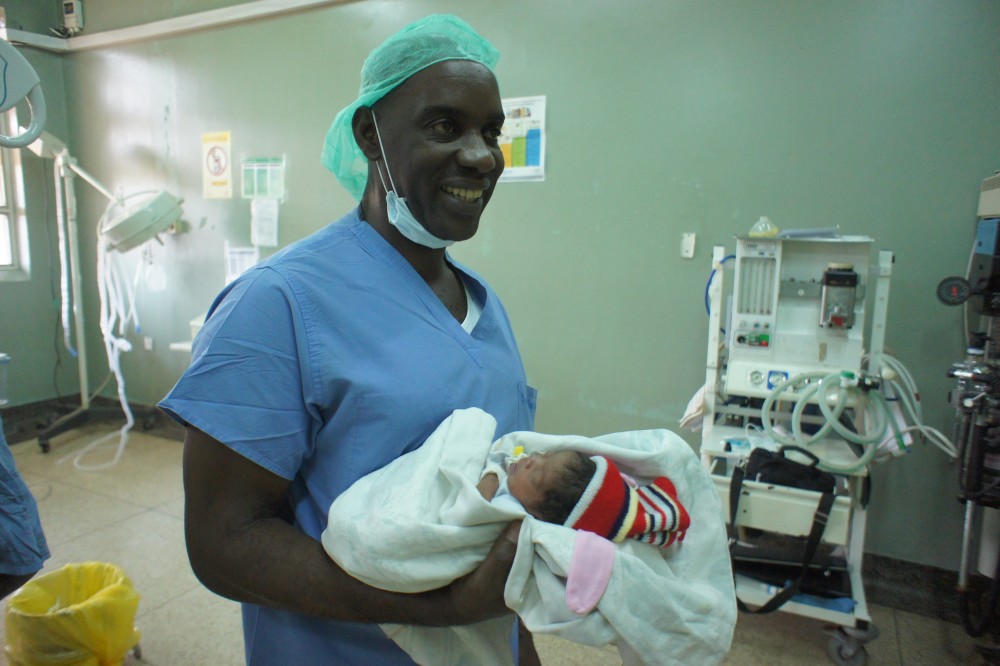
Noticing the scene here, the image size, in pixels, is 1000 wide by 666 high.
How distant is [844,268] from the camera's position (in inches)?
71.8

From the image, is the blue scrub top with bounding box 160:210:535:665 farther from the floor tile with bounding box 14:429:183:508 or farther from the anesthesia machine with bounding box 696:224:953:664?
the floor tile with bounding box 14:429:183:508

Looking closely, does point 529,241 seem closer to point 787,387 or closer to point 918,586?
point 787,387

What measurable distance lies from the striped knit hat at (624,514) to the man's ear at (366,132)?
24.0 inches

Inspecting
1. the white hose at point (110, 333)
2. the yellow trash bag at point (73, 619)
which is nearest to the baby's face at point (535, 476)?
the yellow trash bag at point (73, 619)

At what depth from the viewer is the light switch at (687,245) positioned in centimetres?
236

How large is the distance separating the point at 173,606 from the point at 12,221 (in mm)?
3210

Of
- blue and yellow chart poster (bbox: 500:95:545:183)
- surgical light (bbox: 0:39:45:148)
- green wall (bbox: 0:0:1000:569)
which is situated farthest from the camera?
blue and yellow chart poster (bbox: 500:95:545:183)

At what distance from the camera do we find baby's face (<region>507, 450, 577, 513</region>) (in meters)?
0.77

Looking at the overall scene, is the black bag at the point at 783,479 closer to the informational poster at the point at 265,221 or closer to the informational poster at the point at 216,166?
the informational poster at the point at 265,221

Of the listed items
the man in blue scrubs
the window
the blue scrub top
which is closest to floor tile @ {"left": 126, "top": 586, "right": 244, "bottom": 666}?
the man in blue scrubs

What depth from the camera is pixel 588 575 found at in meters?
0.64

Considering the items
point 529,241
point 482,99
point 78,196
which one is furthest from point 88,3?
point 482,99

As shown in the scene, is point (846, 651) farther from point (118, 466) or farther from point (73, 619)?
point (118, 466)

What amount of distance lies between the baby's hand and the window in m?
4.44
